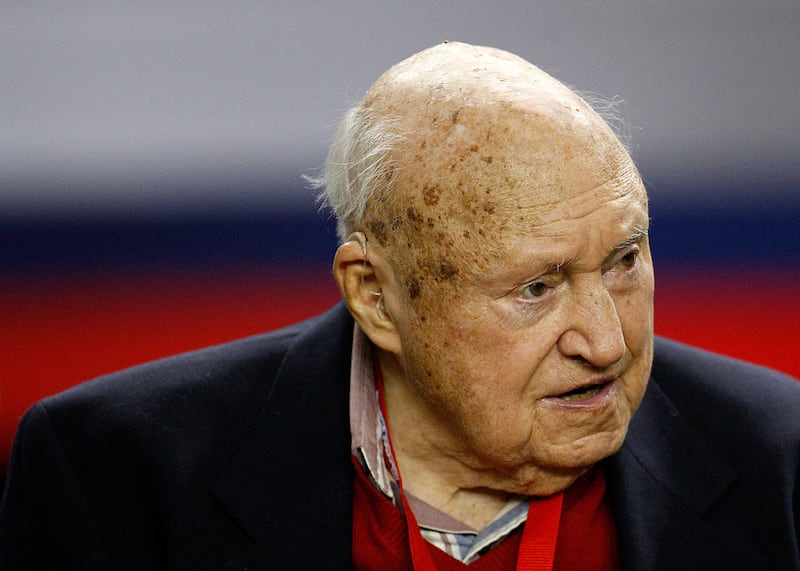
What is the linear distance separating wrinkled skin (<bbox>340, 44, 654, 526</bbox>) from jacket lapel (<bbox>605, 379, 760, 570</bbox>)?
0.18 meters

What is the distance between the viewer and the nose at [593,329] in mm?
1891

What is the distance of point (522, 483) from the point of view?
2.09 metres

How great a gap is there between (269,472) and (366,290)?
0.41 meters

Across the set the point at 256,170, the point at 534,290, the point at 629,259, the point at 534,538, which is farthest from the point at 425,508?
the point at 256,170

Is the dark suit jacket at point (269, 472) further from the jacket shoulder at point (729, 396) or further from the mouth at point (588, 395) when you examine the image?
the mouth at point (588, 395)

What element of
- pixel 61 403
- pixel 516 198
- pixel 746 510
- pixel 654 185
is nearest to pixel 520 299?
pixel 516 198

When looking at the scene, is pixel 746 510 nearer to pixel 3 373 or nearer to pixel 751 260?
pixel 751 260

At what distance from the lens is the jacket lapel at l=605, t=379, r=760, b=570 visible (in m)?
2.10

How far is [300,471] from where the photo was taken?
2.19 meters

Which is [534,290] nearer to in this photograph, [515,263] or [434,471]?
[515,263]

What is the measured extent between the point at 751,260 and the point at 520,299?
7.88 feet

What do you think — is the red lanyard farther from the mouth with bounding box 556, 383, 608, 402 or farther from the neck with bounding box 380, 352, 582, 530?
the mouth with bounding box 556, 383, 608, 402

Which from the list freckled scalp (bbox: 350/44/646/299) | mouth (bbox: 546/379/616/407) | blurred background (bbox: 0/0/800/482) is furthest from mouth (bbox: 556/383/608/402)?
blurred background (bbox: 0/0/800/482)

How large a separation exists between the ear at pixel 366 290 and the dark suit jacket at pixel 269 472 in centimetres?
21
